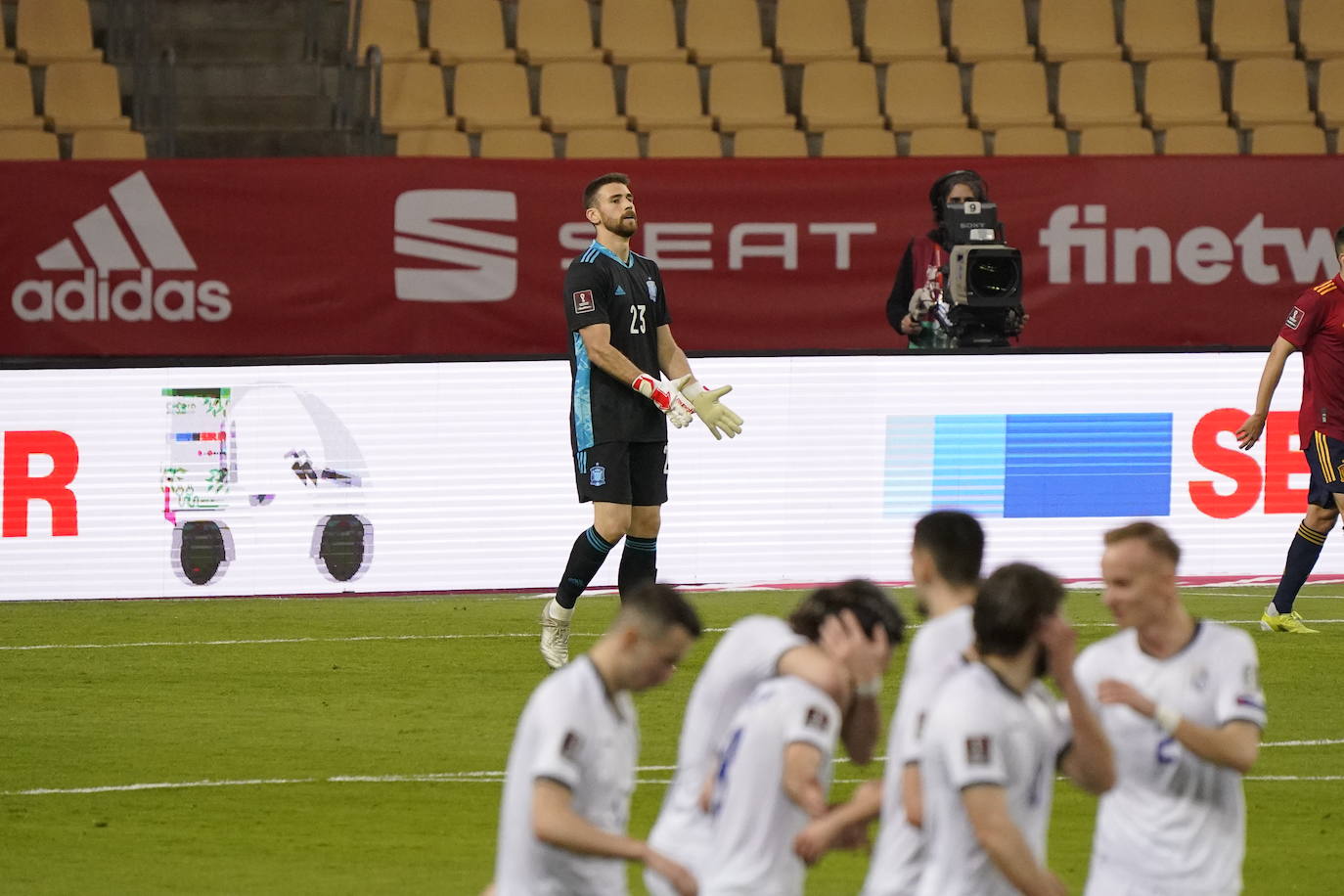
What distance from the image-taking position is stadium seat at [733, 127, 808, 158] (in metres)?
17.6

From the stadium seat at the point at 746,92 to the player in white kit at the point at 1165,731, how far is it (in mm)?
13389

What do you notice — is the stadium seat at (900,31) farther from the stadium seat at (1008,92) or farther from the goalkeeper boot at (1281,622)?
the goalkeeper boot at (1281,622)

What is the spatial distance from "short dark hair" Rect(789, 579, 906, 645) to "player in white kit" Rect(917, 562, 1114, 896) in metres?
0.43

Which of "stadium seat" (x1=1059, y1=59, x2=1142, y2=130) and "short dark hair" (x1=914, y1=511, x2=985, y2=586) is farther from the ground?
"stadium seat" (x1=1059, y1=59, x2=1142, y2=130)

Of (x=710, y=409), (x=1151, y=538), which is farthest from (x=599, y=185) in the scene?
(x=1151, y=538)

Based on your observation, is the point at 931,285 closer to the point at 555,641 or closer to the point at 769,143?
the point at 769,143

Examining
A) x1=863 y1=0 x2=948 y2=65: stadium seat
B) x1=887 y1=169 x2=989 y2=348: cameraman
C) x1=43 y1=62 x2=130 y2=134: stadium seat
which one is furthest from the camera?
x1=863 y1=0 x2=948 y2=65: stadium seat

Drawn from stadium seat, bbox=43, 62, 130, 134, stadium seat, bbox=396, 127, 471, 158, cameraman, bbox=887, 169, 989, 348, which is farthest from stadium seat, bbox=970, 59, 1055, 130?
stadium seat, bbox=43, 62, 130, 134

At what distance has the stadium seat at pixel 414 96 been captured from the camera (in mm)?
17609

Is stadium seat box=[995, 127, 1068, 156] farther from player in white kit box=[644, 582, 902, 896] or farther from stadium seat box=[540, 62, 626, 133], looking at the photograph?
player in white kit box=[644, 582, 902, 896]

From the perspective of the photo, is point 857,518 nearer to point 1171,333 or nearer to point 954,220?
point 954,220

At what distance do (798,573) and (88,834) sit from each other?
656cm

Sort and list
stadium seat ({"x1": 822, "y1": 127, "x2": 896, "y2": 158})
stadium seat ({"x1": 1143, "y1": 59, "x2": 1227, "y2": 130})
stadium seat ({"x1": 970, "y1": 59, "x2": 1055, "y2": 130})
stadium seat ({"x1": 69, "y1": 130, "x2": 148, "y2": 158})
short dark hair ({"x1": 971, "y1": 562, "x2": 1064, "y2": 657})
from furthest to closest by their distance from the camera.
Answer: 1. stadium seat ({"x1": 1143, "y1": 59, "x2": 1227, "y2": 130})
2. stadium seat ({"x1": 970, "y1": 59, "x2": 1055, "y2": 130})
3. stadium seat ({"x1": 822, "y1": 127, "x2": 896, "y2": 158})
4. stadium seat ({"x1": 69, "y1": 130, "x2": 148, "y2": 158})
5. short dark hair ({"x1": 971, "y1": 562, "x2": 1064, "y2": 657})

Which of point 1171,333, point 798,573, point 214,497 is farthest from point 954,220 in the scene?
point 214,497
